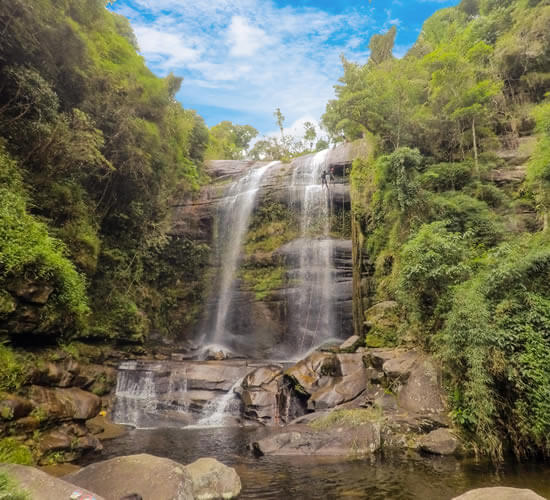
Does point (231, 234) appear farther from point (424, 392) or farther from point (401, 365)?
point (424, 392)

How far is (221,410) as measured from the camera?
11.4m

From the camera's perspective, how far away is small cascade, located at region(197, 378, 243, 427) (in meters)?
11.1

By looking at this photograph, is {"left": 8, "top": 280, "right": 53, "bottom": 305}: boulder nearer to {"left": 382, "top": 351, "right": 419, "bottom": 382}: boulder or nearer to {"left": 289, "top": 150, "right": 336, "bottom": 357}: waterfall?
{"left": 382, "top": 351, "right": 419, "bottom": 382}: boulder

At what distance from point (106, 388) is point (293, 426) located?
692cm

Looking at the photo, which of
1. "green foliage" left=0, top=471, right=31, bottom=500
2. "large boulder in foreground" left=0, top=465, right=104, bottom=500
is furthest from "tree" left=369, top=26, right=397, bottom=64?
"green foliage" left=0, top=471, right=31, bottom=500

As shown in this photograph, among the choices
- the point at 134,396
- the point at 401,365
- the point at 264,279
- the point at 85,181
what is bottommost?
the point at 134,396

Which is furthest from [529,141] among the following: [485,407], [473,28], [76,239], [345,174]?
[76,239]

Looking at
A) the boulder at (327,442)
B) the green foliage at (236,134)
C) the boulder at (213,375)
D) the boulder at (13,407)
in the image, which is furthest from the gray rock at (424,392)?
the green foliage at (236,134)

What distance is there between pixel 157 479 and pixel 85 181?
1294 centimetres

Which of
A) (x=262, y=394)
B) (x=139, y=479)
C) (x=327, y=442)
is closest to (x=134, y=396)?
(x=262, y=394)

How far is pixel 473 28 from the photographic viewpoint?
1961cm

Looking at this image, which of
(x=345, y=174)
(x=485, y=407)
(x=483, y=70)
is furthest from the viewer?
(x=345, y=174)

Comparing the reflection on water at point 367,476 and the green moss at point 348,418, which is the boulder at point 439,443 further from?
the green moss at point 348,418

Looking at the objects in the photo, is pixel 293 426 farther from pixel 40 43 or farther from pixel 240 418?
pixel 40 43
